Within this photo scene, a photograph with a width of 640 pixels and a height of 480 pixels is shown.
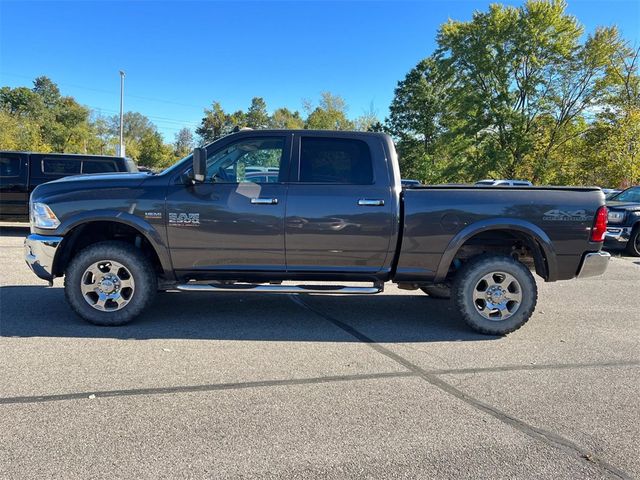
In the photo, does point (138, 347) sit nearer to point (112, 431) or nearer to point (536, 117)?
point (112, 431)

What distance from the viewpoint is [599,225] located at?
15.9 ft

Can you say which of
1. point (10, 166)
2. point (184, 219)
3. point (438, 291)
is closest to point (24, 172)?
point (10, 166)

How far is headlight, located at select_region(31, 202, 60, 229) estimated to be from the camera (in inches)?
189

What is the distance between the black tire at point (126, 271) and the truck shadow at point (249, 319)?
5.3 inches

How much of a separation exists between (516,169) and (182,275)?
1131 inches

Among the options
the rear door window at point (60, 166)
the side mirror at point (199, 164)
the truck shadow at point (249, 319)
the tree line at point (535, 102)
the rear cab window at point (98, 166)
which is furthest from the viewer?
the tree line at point (535, 102)

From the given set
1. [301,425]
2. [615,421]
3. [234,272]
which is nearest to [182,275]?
[234,272]

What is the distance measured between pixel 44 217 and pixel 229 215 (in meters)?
1.89

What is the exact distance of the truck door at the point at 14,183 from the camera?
1155cm

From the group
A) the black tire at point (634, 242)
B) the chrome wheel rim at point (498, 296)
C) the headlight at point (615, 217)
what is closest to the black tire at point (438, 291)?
the chrome wheel rim at point (498, 296)

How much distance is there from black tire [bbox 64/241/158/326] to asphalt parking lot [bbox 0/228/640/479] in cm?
17

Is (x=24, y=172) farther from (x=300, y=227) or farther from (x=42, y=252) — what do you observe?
(x=300, y=227)

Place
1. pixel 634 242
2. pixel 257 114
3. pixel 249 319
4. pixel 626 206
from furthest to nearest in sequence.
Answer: pixel 257 114 → pixel 634 242 → pixel 626 206 → pixel 249 319

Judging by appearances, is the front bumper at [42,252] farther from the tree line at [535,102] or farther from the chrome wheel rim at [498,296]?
the tree line at [535,102]
